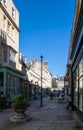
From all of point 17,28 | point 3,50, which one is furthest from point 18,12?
point 3,50

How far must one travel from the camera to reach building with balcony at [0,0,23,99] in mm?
35222

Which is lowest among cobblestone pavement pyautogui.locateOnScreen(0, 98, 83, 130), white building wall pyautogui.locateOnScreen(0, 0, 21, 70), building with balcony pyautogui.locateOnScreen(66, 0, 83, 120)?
cobblestone pavement pyautogui.locateOnScreen(0, 98, 83, 130)

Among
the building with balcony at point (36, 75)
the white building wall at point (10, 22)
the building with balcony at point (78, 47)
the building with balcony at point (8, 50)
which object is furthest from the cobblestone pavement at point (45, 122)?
the building with balcony at point (36, 75)

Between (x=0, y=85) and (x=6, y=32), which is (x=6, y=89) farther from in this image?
(x=6, y=32)

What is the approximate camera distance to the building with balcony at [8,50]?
1387 inches

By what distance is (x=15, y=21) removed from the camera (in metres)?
45.1

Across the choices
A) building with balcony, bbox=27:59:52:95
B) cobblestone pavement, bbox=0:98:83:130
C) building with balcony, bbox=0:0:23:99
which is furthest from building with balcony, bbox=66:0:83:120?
building with balcony, bbox=27:59:52:95

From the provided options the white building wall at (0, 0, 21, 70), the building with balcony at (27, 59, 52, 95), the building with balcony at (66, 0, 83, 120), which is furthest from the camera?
the building with balcony at (27, 59, 52, 95)

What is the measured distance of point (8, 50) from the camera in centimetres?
3841

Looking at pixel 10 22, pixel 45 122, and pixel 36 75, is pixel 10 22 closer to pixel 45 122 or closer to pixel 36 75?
pixel 45 122

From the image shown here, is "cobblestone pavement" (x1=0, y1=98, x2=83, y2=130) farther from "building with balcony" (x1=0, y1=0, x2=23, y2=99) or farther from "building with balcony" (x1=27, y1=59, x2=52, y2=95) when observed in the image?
"building with balcony" (x1=27, y1=59, x2=52, y2=95)

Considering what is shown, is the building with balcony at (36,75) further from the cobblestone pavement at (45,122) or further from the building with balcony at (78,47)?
the building with balcony at (78,47)

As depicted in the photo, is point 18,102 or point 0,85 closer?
point 18,102

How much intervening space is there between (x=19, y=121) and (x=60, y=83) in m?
166
